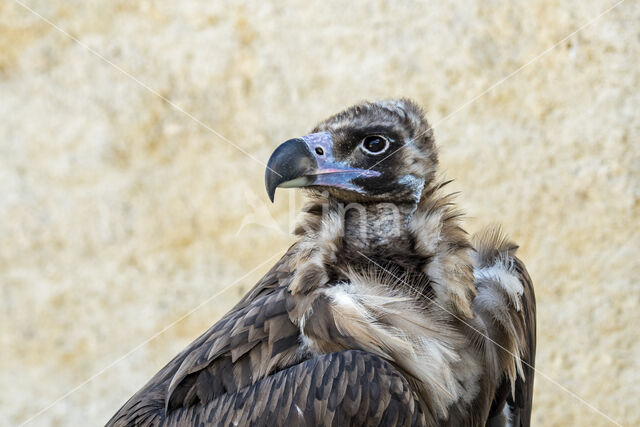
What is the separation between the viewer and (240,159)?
464 cm

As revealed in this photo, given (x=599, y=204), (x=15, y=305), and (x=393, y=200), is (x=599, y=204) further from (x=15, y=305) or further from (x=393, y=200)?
(x=15, y=305)

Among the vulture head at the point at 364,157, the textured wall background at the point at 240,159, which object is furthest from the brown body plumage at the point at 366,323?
the textured wall background at the point at 240,159

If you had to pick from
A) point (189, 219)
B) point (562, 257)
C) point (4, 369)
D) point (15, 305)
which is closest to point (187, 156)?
point (189, 219)

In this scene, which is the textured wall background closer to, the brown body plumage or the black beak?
Result: the brown body plumage

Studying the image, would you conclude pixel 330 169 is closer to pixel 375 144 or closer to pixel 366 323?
pixel 375 144

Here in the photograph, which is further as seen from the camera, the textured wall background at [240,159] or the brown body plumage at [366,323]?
the textured wall background at [240,159]

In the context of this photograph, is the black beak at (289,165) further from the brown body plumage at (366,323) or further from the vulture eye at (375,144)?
the vulture eye at (375,144)

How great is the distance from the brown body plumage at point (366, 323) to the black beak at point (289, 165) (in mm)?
15

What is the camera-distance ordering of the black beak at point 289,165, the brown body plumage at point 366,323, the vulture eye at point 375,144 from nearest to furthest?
the brown body plumage at point 366,323 → the black beak at point 289,165 → the vulture eye at point 375,144

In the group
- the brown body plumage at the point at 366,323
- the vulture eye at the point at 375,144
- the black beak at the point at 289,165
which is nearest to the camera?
the brown body plumage at the point at 366,323

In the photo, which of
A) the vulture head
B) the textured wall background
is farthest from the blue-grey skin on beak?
the textured wall background

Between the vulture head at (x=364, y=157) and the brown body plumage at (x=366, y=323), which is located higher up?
the vulture head at (x=364, y=157)

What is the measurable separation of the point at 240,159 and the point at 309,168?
2.68 m

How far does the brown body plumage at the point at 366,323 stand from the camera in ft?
6.02
